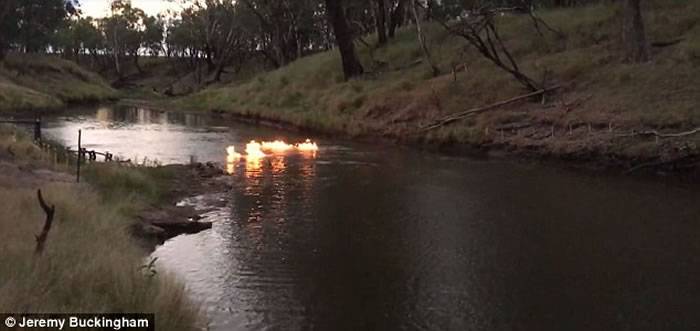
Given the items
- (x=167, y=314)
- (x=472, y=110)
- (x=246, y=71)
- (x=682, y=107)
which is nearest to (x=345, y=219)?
(x=167, y=314)

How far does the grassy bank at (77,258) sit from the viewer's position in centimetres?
737

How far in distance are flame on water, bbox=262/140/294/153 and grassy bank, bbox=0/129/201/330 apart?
13.3 meters

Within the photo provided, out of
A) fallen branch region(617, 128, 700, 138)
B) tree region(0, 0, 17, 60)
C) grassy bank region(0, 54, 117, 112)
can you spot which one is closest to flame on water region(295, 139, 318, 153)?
fallen branch region(617, 128, 700, 138)

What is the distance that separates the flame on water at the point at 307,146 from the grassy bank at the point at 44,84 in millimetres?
26550

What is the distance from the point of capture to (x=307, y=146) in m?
29.8

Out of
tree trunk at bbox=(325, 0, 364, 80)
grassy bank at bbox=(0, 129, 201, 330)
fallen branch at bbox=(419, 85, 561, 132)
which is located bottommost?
grassy bank at bbox=(0, 129, 201, 330)

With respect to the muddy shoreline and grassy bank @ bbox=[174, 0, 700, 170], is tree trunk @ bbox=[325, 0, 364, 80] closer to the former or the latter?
grassy bank @ bbox=[174, 0, 700, 170]

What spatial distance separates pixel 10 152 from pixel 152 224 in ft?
18.3

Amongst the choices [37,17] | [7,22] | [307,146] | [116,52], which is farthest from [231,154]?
[116,52]

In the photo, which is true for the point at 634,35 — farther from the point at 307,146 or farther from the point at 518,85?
the point at 307,146

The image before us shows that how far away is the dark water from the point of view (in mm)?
9859

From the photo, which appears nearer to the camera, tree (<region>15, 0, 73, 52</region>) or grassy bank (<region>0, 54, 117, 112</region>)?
grassy bank (<region>0, 54, 117, 112</region>)

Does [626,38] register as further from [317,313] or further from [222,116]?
[222,116]

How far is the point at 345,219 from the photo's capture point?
51.2ft
